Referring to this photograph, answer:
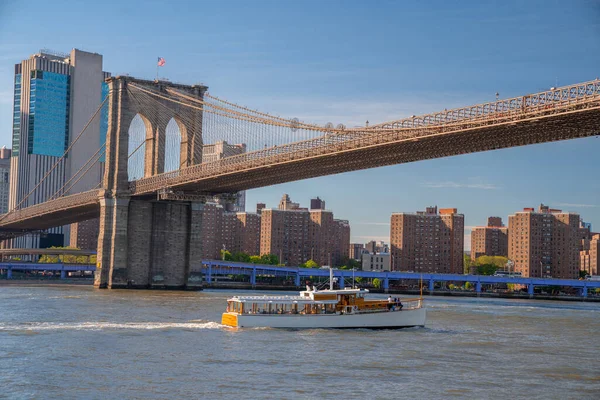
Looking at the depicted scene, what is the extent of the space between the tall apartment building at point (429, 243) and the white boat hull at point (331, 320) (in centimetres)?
13360

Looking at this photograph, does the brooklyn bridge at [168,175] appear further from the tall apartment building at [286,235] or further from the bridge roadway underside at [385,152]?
the tall apartment building at [286,235]

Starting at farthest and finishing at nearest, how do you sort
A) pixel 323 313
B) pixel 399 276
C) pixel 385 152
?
pixel 399 276, pixel 385 152, pixel 323 313

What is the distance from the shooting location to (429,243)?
17975 centimetres

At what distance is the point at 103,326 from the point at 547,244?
475ft

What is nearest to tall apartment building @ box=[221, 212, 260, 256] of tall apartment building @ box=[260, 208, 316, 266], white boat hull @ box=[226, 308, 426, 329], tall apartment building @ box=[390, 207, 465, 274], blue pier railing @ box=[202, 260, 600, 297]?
tall apartment building @ box=[260, 208, 316, 266]

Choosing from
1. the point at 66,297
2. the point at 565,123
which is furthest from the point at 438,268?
the point at 565,123

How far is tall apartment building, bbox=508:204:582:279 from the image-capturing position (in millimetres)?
173375

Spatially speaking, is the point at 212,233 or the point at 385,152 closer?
the point at 385,152

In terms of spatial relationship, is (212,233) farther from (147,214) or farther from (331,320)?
(331,320)

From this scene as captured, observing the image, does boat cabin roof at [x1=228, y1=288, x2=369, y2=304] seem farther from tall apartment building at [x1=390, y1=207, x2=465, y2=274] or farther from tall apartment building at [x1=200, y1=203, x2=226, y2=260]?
tall apartment building at [x1=390, y1=207, x2=465, y2=274]

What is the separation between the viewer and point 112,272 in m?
82.2

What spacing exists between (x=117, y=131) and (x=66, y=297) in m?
22.1

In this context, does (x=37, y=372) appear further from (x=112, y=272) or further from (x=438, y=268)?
(x=438, y=268)

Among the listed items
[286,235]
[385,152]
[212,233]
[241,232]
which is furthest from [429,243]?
[385,152]
